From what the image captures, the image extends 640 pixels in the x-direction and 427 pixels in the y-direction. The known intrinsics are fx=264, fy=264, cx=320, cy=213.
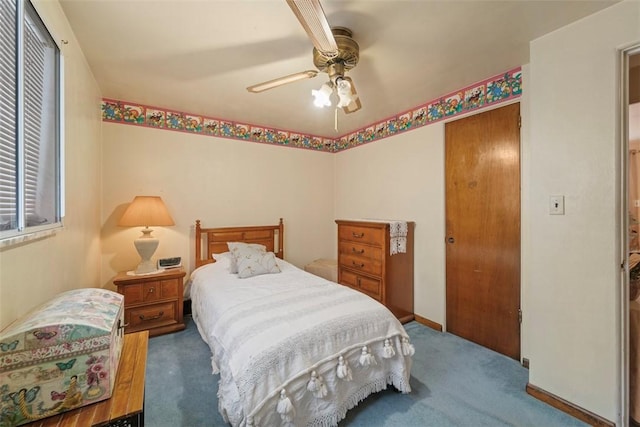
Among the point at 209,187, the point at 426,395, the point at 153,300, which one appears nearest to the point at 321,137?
the point at 209,187

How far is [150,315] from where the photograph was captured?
2.58 metres

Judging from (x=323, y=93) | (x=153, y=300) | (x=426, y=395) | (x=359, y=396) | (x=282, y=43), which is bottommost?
(x=426, y=395)

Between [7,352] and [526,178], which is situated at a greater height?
[526,178]

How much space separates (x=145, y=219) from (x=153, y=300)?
31.4 inches

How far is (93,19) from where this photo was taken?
156 centimetres

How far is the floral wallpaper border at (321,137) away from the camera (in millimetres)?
2281

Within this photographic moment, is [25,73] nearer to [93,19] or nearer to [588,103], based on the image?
[93,19]

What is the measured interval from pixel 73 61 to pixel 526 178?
3291mm

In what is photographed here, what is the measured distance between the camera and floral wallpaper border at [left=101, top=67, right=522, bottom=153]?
228 centimetres

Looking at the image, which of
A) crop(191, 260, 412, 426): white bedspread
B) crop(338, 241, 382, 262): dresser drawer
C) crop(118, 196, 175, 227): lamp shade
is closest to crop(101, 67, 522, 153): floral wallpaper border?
crop(118, 196, 175, 227): lamp shade

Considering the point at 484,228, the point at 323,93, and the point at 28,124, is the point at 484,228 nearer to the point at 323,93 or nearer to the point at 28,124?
the point at 323,93

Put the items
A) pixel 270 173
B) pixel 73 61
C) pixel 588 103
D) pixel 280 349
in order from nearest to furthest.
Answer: pixel 280 349 → pixel 588 103 → pixel 73 61 → pixel 270 173

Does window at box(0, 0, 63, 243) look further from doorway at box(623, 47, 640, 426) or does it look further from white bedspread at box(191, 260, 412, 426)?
doorway at box(623, 47, 640, 426)

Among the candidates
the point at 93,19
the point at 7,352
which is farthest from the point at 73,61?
the point at 7,352
